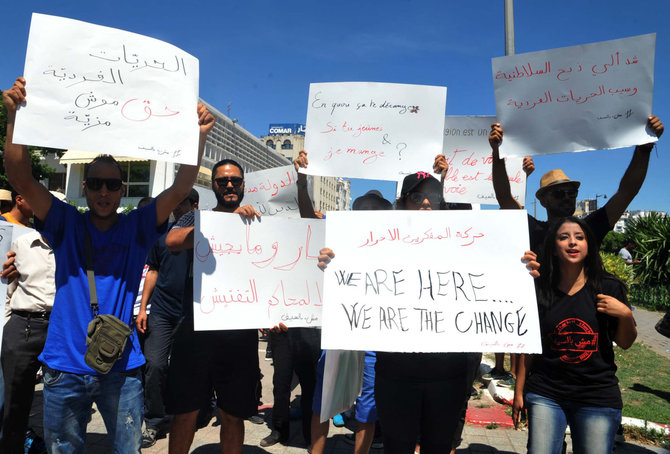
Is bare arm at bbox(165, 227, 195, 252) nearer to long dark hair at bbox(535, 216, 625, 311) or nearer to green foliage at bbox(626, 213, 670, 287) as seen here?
long dark hair at bbox(535, 216, 625, 311)

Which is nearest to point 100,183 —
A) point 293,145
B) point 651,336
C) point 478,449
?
point 478,449

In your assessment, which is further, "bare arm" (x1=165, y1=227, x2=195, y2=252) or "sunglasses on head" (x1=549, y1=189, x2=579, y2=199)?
"sunglasses on head" (x1=549, y1=189, x2=579, y2=199)

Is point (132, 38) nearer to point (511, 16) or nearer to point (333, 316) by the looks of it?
point (333, 316)

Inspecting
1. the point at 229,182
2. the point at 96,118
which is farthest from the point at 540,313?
the point at 96,118

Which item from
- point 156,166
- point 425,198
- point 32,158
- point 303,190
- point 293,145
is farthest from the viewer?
point 293,145

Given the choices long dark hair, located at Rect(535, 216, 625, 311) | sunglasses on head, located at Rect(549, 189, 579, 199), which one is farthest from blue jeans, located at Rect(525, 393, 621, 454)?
sunglasses on head, located at Rect(549, 189, 579, 199)

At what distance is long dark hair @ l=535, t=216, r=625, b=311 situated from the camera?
2.40 m

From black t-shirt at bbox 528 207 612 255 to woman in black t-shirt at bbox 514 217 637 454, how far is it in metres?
0.32

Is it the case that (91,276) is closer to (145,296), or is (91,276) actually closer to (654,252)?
(145,296)

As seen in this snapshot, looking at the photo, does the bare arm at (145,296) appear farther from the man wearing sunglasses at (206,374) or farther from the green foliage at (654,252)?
the green foliage at (654,252)

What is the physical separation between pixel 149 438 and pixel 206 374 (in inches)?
59.9

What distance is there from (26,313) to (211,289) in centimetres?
152

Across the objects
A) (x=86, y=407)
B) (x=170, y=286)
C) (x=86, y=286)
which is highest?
(x=86, y=286)

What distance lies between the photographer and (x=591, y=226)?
9.43 ft
